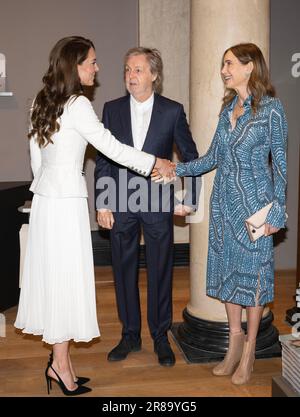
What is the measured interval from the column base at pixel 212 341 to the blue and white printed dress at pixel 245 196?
450 millimetres

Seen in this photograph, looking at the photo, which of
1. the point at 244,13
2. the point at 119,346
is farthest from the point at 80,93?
the point at 119,346

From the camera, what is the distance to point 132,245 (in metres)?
3.71

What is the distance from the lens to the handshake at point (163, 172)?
3.43 metres

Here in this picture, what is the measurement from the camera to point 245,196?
127 inches

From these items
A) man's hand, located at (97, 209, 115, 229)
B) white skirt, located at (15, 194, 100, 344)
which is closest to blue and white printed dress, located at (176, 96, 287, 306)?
man's hand, located at (97, 209, 115, 229)

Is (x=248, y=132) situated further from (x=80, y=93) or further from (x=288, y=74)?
(x=288, y=74)

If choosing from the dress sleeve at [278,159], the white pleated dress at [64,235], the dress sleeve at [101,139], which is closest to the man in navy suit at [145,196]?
the dress sleeve at [101,139]

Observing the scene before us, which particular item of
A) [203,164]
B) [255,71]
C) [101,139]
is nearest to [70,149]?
[101,139]

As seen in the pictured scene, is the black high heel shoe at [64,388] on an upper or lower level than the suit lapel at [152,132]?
lower

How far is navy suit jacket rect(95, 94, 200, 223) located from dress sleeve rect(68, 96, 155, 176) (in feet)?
0.91

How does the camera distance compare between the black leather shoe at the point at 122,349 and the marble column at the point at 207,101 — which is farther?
the black leather shoe at the point at 122,349

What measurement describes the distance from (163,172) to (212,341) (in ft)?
3.61

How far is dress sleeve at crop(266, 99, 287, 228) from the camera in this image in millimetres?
3123

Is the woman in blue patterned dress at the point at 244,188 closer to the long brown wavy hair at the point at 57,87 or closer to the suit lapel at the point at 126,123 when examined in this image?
the suit lapel at the point at 126,123
